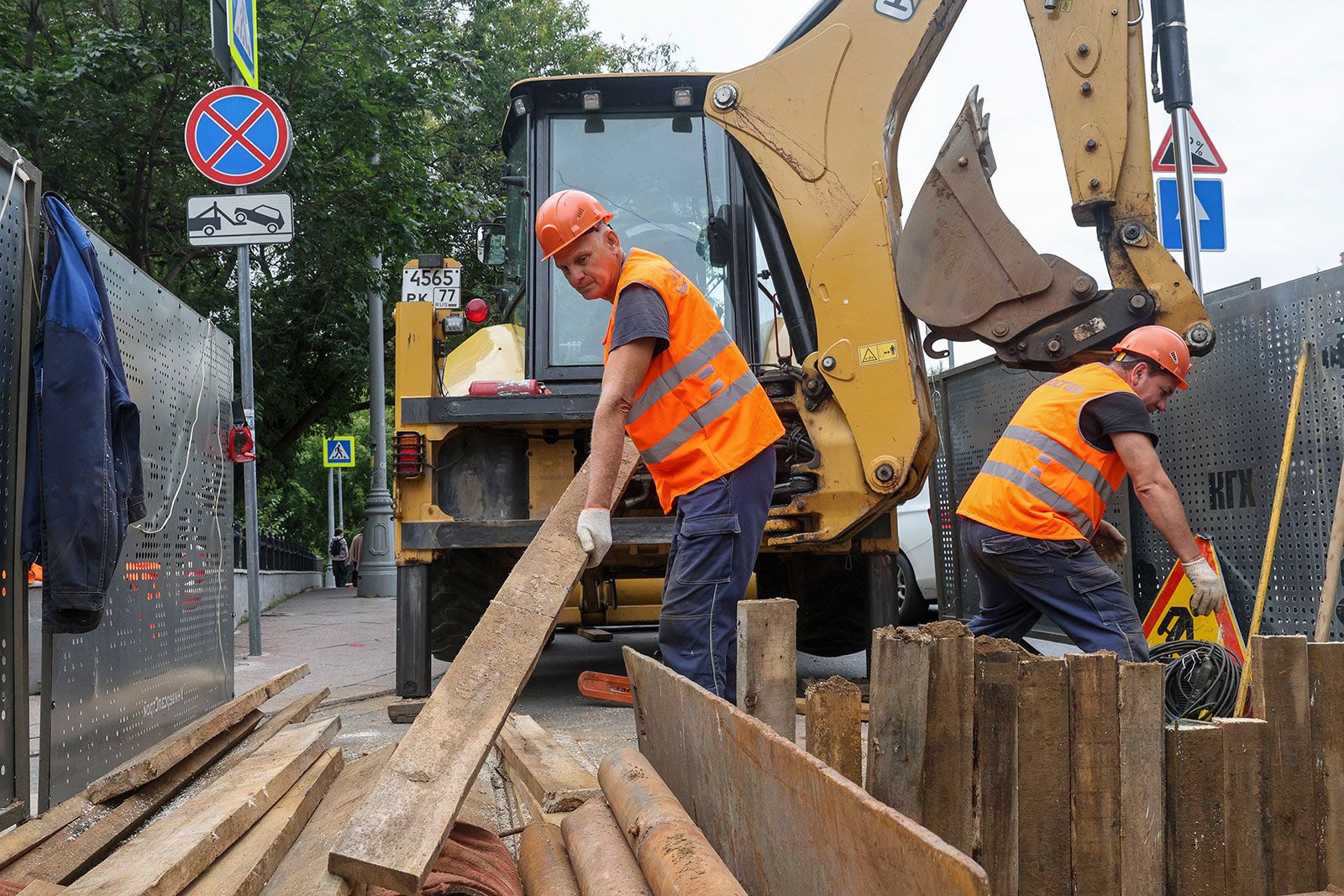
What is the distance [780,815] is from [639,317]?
6.57ft

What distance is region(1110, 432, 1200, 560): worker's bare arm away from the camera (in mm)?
4516

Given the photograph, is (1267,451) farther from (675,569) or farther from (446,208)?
(446,208)

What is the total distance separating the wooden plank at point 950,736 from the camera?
103 inches

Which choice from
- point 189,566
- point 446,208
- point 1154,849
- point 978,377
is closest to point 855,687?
point 1154,849

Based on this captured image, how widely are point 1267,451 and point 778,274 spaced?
8.27 feet

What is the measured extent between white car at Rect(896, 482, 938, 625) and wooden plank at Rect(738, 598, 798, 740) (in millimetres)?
7762

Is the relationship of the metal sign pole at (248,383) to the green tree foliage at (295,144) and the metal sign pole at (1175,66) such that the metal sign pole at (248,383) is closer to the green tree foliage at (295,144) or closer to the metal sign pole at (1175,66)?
the green tree foliage at (295,144)

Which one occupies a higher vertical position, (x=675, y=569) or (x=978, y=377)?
→ (x=978, y=377)

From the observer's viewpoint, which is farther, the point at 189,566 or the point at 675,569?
the point at 189,566

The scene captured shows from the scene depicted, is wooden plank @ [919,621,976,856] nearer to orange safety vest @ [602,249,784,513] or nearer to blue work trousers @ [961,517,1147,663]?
orange safety vest @ [602,249,784,513]

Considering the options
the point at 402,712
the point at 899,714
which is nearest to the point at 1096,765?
the point at 899,714

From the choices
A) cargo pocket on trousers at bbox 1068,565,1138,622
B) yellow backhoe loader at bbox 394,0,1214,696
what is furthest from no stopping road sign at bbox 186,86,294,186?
cargo pocket on trousers at bbox 1068,565,1138,622

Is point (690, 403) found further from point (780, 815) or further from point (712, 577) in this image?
point (780, 815)

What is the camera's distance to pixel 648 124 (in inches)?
289
